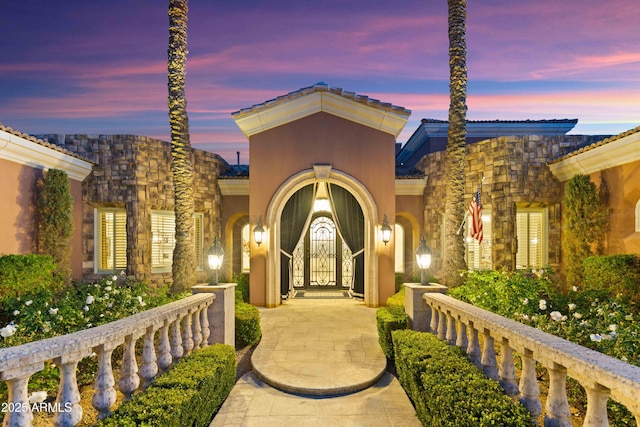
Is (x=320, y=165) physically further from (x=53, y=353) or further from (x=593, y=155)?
(x=53, y=353)

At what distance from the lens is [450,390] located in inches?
134

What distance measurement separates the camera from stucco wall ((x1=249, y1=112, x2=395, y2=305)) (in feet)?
35.4

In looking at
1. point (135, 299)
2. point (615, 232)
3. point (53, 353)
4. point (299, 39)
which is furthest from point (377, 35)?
point (53, 353)

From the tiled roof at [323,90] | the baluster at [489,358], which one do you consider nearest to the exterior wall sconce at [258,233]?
the tiled roof at [323,90]

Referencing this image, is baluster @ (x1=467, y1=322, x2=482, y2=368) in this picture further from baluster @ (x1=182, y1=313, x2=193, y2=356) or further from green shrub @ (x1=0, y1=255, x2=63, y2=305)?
green shrub @ (x1=0, y1=255, x2=63, y2=305)

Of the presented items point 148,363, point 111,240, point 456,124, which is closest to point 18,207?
point 111,240

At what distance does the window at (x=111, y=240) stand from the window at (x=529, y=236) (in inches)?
487

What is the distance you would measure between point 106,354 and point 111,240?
9.50 metres

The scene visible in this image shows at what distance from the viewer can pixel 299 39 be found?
1290cm

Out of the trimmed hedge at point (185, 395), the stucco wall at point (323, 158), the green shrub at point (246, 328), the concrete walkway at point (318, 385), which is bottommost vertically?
A: the concrete walkway at point (318, 385)

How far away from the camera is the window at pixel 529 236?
11.0 m

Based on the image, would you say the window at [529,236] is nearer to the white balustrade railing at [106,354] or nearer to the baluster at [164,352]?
the white balustrade railing at [106,354]

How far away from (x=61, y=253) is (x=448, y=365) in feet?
32.2

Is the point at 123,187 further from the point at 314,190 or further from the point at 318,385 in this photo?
the point at 318,385
